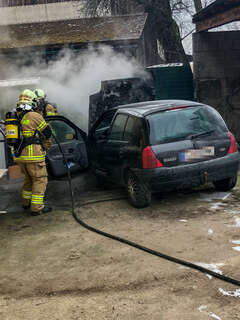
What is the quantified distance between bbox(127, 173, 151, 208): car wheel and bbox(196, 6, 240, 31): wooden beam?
617cm

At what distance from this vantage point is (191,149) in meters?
6.48

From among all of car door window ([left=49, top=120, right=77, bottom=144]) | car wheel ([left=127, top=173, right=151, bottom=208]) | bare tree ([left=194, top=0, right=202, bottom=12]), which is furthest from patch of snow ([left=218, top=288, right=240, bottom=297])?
bare tree ([left=194, top=0, right=202, bottom=12])

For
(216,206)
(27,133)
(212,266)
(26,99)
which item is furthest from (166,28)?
(212,266)

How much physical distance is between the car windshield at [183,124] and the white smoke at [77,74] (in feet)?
30.4

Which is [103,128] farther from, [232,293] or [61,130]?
[232,293]

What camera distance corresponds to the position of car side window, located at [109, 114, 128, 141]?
24.2ft

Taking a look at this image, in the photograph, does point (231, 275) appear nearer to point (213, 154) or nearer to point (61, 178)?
point (213, 154)

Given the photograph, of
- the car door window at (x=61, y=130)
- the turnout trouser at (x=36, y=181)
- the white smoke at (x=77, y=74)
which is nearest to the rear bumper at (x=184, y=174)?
the turnout trouser at (x=36, y=181)

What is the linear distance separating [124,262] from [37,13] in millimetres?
23674

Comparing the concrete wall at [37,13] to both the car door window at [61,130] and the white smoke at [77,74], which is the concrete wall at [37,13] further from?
the car door window at [61,130]

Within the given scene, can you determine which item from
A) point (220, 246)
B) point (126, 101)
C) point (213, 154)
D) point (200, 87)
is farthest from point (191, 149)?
point (200, 87)

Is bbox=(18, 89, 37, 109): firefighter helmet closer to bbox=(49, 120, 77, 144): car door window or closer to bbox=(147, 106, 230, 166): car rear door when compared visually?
bbox=(49, 120, 77, 144): car door window

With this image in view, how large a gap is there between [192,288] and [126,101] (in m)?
8.24

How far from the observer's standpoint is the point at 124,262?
4715 millimetres
